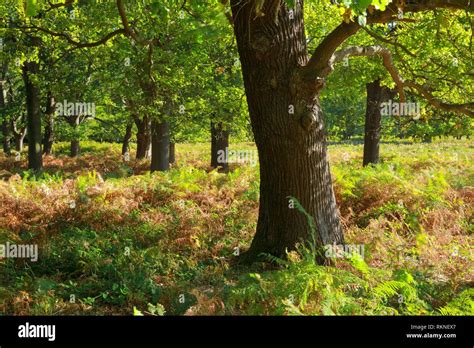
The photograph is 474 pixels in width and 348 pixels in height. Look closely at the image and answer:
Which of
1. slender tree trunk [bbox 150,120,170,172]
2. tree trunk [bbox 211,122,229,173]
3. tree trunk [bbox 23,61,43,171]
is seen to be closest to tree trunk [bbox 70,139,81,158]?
tree trunk [bbox 23,61,43,171]

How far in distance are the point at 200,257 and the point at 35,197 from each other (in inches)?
189

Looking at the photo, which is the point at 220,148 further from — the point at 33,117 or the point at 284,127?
the point at 284,127

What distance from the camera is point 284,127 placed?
23.3 feet

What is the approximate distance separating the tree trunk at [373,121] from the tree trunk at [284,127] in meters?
11.9

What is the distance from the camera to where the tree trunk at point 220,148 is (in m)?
22.1

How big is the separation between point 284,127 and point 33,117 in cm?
1483

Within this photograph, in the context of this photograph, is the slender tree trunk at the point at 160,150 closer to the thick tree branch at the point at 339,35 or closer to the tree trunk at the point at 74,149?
the tree trunk at the point at 74,149

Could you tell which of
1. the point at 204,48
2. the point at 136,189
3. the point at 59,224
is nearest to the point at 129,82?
the point at 204,48

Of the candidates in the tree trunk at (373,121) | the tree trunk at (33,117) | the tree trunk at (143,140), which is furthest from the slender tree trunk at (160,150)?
the tree trunk at (373,121)

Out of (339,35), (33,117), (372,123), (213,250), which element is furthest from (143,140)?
(339,35)

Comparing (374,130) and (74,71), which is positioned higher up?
(74,71)

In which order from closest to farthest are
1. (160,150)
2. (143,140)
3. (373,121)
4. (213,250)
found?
(213,250) → (373,121) → (160,150) → (143,140)

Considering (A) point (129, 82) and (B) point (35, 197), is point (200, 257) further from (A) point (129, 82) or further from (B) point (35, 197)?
(A) point (129, 82)
